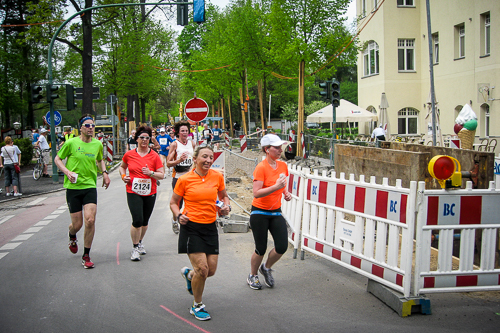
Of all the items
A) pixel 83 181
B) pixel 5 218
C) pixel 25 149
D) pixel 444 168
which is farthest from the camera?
pixel 25 149

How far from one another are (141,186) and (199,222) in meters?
2.52

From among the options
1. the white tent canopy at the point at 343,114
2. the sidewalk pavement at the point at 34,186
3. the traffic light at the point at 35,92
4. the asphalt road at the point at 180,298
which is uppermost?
the traffic light at the point at 35,92

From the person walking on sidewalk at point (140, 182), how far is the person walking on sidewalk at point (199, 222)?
2202 millimetres

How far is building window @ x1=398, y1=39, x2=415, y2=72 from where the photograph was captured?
3105 centimetres

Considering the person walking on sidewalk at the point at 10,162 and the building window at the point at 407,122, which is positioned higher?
the building window at the point at 407,122

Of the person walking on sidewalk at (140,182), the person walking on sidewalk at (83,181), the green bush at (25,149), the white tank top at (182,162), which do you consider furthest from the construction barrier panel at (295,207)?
the green bush at (25,149)

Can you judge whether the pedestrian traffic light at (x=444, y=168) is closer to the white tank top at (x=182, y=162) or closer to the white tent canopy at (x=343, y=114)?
the white tank top at (x=182, y=162)

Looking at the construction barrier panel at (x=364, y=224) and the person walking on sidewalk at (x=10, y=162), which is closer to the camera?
the construction barrier panel at (x=364, y=224)

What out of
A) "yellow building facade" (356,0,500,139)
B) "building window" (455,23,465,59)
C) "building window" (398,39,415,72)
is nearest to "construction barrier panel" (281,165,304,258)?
"yellow building facade" (356,0,500,139)

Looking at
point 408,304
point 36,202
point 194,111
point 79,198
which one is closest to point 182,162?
point 79,198

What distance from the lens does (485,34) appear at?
24609 mm

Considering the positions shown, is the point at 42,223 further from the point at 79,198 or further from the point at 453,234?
the point at 453,234

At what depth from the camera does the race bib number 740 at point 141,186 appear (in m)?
6.99

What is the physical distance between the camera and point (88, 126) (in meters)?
6.84
